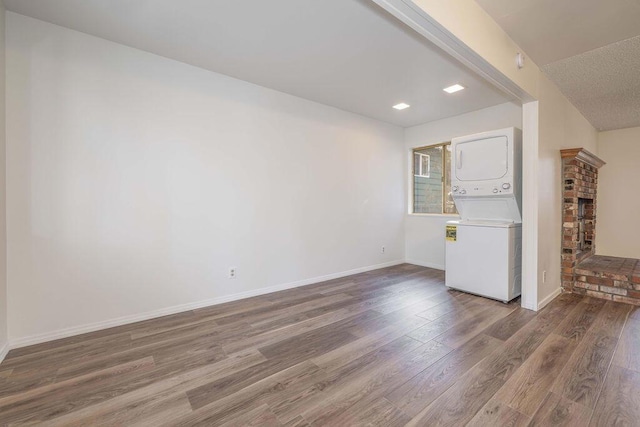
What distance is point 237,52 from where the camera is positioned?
2.53 m

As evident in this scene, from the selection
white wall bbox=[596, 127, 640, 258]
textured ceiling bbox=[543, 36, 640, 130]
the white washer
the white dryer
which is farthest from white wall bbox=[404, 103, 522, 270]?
white wall bbox=[596, 127, 640, 258]

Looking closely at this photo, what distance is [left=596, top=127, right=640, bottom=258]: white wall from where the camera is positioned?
4488 millimetres

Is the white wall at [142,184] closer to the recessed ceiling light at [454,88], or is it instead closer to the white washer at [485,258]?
the recessed ceiling light at [454,88]

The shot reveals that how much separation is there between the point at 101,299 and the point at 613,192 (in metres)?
7.17

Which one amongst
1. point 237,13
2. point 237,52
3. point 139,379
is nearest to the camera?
point 139,379

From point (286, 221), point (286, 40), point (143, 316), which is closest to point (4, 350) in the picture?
point (143, 316)

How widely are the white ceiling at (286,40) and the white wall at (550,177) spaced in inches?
23.8

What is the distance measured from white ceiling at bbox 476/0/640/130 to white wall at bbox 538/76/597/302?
0.20m

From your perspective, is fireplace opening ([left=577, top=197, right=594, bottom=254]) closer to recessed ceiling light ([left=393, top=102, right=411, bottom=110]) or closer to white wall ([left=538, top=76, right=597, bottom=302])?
white wall ([left=538, top=76, right=597, bottom=302])

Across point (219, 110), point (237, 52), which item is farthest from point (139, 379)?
point (237, 52)

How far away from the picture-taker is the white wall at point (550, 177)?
2.86 m

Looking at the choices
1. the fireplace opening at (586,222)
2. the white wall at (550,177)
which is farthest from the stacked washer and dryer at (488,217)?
the fireplace opening at (586,222)

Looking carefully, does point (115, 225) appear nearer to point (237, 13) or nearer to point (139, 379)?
point (139, 379)

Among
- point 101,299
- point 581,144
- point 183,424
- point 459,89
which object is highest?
point 459,89
